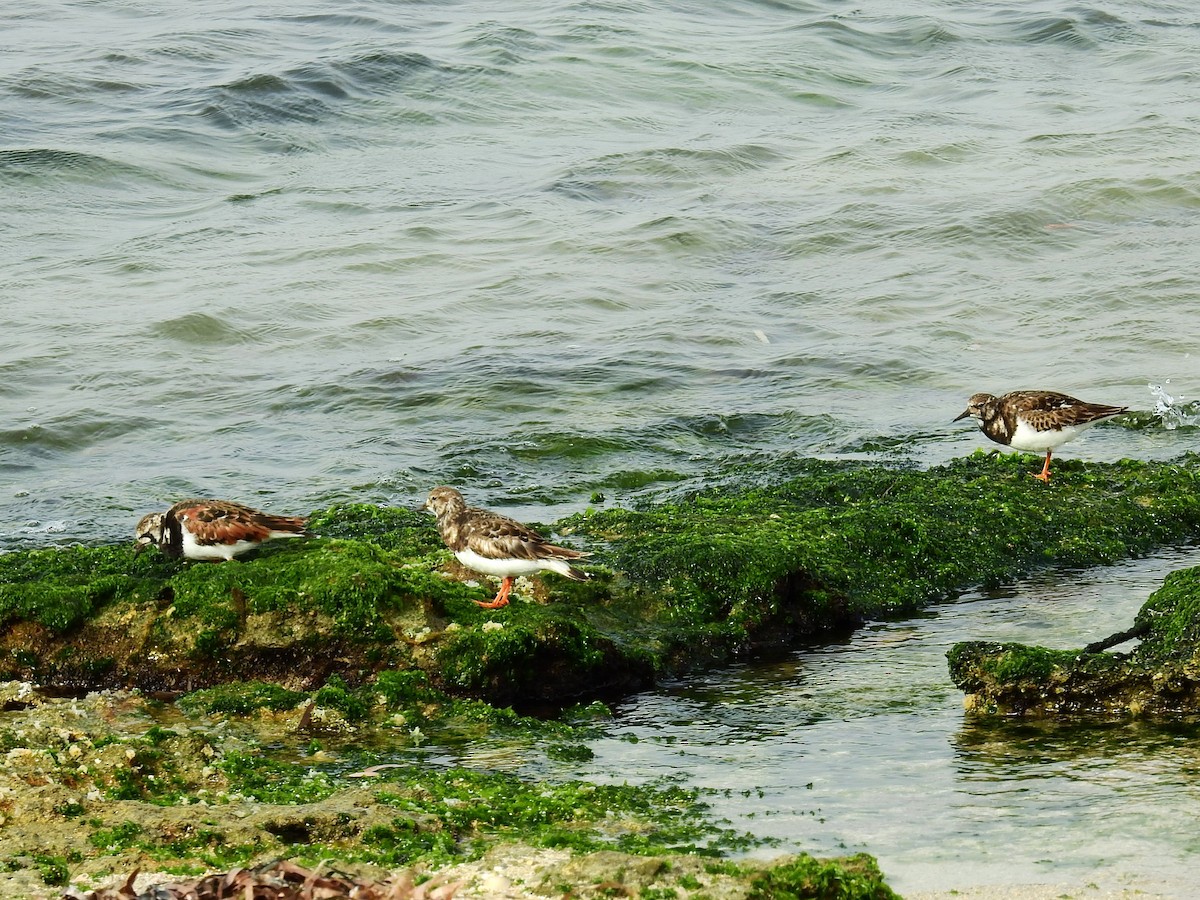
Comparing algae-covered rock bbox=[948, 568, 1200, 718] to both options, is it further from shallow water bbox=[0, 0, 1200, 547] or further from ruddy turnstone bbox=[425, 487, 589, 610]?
shallow water bbox=[0, 0, 1200, 547]

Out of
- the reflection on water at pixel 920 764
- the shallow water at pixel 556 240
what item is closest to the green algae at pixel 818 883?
the reflection on water at pixel 920 764

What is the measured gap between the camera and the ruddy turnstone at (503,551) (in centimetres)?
673

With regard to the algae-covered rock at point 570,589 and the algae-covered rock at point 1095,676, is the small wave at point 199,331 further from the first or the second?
the algae-covered rock at point 1095,676

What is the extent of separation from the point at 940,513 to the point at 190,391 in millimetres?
7203

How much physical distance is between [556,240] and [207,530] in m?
10.0

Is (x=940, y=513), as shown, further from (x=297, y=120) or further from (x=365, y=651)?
(x=297, y=120)

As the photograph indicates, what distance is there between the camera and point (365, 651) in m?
6.45

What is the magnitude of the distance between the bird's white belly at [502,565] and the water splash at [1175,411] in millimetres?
6139

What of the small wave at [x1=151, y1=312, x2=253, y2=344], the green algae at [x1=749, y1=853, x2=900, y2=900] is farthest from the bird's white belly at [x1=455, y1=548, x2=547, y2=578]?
the small wave at [x1=151, y1=312, x2=253, y2=344]

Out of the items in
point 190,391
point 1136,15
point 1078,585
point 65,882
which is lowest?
point 190,391

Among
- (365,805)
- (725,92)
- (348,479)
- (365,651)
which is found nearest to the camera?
(365,805)

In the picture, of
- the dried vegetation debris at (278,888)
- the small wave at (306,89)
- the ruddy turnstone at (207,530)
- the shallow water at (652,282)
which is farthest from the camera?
the small wave at (306,89)

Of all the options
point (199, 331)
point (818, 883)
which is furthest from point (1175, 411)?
point (199, 331)

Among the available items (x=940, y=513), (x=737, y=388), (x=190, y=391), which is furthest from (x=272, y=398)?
(x=940, y=513)
